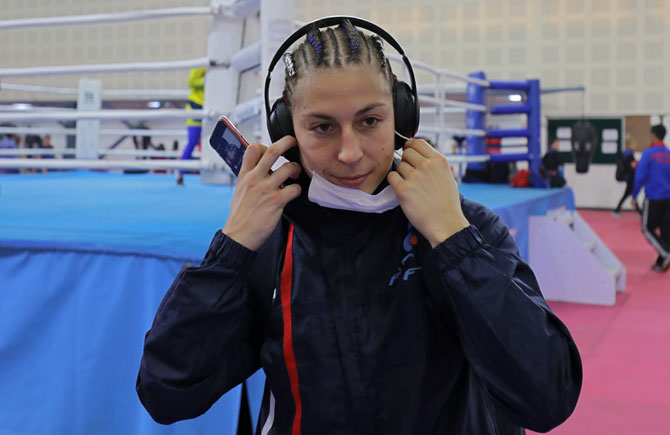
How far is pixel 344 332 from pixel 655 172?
18.9 feet

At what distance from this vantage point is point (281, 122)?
0.93 m

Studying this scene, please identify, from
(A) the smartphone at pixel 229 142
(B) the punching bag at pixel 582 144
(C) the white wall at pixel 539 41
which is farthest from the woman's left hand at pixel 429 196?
(C) the white wall at pixel 539 41

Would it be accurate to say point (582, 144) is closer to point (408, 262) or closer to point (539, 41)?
point (539, 41)

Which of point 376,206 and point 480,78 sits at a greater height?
point 480,78

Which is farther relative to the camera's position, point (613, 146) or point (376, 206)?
point (613, 146)

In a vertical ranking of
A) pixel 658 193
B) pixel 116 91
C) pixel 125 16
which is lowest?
pixel 658 193

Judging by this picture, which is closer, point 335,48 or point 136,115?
point 335,48

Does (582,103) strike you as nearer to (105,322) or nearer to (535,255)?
(535,255)

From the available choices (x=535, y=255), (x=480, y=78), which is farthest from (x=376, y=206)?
(x=480, y=78)

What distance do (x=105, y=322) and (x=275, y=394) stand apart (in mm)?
957

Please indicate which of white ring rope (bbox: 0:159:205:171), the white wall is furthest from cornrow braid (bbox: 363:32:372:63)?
the white wall

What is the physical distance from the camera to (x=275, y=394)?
0.89 metres

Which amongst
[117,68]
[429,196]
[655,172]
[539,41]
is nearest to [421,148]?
[429,196]

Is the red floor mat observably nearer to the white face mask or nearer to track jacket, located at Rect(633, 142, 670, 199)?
track jacket, located at Rect(633, 142, 670, 199)
